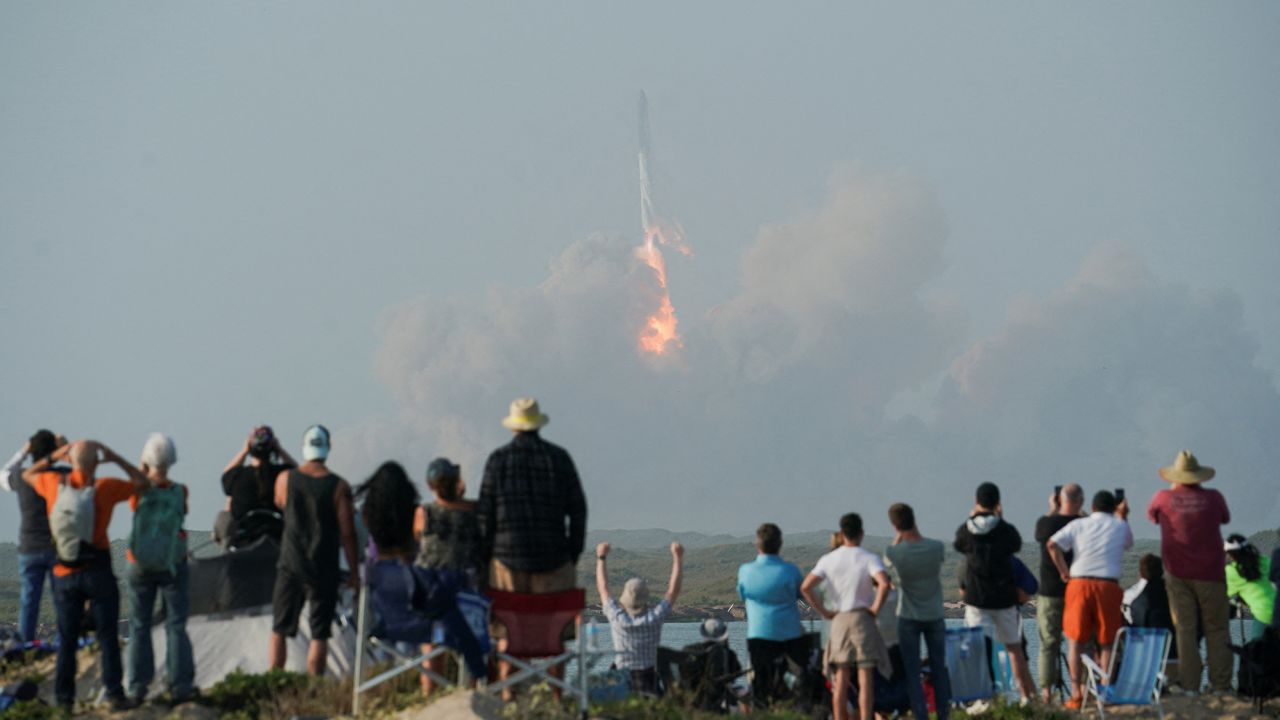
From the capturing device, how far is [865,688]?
12.2m

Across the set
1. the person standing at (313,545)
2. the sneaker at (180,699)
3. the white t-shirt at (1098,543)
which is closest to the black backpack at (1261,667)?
the white t-shirt at (1098,543)

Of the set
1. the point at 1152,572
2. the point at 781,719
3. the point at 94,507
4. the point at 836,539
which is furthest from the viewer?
the point at 1152,572

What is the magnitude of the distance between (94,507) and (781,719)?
564cm

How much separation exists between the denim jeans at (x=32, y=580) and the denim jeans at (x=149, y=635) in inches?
59.9

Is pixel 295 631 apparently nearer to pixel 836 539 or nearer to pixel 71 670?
pixel 71 670

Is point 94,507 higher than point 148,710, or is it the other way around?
point 94,507

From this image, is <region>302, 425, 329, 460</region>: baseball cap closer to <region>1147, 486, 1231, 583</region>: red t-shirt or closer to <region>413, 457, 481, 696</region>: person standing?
<region>413, 457, 481, 696</region>: person standing

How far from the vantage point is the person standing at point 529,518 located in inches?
406

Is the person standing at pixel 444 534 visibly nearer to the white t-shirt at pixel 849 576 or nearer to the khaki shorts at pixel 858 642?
the white t-shirt at pixel 849 576

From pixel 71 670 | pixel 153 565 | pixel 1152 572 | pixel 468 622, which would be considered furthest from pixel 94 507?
pixel 1152 572

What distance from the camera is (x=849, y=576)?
40.0 feet

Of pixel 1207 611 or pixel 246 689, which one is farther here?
pixel 1207 611

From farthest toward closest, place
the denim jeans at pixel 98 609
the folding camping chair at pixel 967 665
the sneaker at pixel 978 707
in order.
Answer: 1. the sneaker at pixel 978 707
2. the folding camping chair at pixel 967 665
3. the denim jeans at pixel 98 609

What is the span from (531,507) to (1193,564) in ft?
25.1
